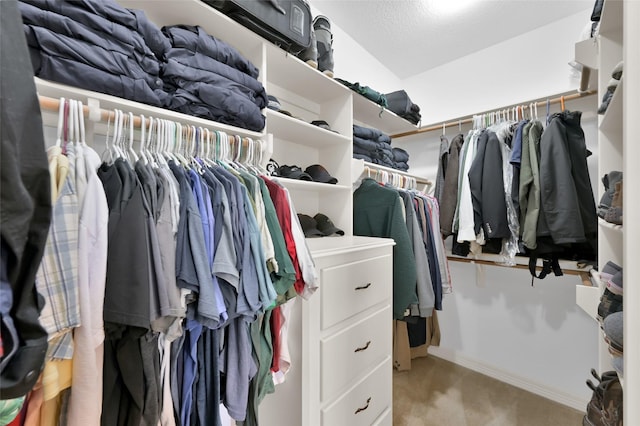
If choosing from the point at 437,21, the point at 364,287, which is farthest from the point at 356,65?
the point at 364,287

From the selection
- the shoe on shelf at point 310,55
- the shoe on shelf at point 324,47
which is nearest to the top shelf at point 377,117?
the shoe on shelf at point 324,47

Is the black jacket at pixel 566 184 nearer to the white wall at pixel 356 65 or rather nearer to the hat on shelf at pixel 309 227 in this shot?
the hat on shelf at pixel 309 227

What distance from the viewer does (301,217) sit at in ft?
4.86

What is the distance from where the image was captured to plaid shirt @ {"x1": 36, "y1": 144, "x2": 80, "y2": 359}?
1.57 feet

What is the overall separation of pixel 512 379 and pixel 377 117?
7.08 ft

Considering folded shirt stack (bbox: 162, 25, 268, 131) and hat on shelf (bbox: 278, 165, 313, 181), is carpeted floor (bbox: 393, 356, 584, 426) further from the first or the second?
folded shirt stack (bbox: 162, 25, 268, 131)

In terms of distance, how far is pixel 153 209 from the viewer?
664 mm

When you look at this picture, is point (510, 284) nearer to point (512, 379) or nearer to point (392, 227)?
point (512, 379)

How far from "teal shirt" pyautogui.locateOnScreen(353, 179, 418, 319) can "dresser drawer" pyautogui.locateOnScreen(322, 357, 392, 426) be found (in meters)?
0.31

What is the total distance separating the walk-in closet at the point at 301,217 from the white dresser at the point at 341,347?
1cm

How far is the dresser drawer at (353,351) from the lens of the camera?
0.97 meters

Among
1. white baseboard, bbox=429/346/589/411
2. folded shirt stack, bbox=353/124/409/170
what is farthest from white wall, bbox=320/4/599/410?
folded shirt stack, bbox=353/124/409/170

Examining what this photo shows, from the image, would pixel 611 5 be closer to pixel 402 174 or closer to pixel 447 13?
pixel 447 13

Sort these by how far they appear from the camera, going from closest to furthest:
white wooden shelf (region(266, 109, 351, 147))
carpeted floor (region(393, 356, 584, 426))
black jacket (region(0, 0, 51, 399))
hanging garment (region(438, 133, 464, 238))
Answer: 1. black jacket (region(0, 0, 51, 399))
2. white wooden shelf (region(266, 109, 351, 147))
3. carpeted floor (region(393, 356, 584, 426))
4. hanging garment (region(438, 133, 464, 238))
